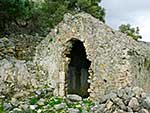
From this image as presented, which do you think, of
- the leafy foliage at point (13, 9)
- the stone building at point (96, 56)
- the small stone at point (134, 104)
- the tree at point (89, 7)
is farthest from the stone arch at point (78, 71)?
the tree at point (89, 7)

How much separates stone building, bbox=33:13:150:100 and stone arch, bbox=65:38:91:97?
54cm

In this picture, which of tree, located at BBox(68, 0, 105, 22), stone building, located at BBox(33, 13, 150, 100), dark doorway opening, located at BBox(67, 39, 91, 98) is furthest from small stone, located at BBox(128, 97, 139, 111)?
tree, located at BBox(68, 0, 105, 22)

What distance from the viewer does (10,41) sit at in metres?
22.1

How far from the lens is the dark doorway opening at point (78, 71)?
20.2 metres

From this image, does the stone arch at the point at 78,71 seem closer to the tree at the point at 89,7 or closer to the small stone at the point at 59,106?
the small stone at the point at 59,106

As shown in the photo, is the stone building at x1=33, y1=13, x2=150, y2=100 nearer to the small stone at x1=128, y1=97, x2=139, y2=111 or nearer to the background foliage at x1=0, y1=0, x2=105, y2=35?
the small stone at x1=128, y1=97, x2=139, y2=111

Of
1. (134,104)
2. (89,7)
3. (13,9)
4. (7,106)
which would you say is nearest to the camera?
(134,104)

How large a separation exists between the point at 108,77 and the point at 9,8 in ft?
22.9

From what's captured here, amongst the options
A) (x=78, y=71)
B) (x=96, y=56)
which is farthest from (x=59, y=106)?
(x=78, y=71)

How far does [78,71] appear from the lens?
2088 centimetres

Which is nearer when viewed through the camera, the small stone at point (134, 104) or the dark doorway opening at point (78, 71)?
the small stone at point (134, 104)

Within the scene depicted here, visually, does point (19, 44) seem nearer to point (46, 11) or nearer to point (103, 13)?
point (46, 11)

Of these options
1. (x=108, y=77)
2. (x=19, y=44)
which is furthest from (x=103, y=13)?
(x=108, y=77)

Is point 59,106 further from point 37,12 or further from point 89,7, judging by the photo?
point 89,7
